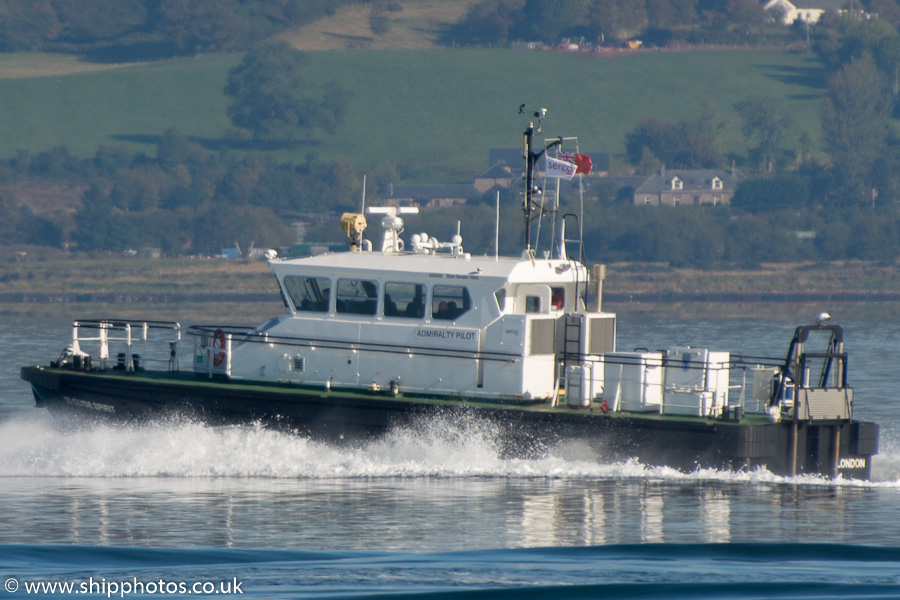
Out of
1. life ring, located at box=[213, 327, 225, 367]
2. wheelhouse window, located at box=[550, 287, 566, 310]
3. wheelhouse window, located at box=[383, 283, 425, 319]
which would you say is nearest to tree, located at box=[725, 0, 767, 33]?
wheelhouse window, located at box=[550, 287, 566, 310]

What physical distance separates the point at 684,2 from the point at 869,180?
6471 centimetres

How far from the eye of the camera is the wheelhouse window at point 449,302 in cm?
1812

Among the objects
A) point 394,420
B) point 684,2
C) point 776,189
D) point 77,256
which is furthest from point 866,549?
point 684,2

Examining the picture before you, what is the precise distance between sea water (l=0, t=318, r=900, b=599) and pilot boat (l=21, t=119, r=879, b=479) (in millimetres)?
256

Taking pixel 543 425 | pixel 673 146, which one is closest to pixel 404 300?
pixel 543 425

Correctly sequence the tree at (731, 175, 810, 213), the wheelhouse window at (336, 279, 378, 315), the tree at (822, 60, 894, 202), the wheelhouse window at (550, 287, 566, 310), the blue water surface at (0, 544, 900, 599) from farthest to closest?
1. the tree at (822, 60, 894, 202)
2. the tree at (731, 175, 810, 213)
3. the wheelhouse window at (336, 279, 378, 315)
4. the wheelhouse window at (550, 287, 566, 310)
5. the blue water surface at (0, 544, 900, 599)

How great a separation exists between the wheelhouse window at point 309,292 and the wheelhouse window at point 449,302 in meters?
1.49

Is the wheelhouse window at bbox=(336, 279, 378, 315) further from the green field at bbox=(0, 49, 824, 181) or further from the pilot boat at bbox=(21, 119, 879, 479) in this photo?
the green field at bbox=(0, 49, 824, 181)

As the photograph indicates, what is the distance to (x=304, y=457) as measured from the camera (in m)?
18.2

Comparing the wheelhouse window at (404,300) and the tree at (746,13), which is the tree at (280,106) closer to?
the tree at (746,13)

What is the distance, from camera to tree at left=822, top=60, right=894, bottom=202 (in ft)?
463

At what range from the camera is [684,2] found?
198 m

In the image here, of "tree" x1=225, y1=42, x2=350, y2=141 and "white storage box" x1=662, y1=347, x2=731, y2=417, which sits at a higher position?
"tree" x1=225, y1=42, x2=350, y2=141

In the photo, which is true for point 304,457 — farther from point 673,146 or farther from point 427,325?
point 673,146
